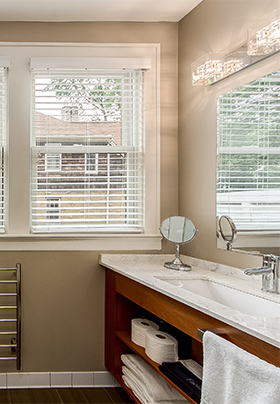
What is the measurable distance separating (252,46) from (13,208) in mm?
1966

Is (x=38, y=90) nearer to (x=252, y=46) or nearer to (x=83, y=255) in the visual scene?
(x=83, y=255)

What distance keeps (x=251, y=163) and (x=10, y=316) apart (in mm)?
2032

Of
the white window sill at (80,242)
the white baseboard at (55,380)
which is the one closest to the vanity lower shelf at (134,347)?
the white baseboard at (55,380)

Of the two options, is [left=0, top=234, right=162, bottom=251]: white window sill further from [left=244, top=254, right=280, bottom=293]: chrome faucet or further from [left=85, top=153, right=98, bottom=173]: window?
[left=244, top=254, right=280, bottom=293]: chrome faucet

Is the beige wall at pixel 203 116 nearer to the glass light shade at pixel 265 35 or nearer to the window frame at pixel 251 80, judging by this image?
the window frame at pixel 251 80

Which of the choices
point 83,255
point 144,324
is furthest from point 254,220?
point 83,255

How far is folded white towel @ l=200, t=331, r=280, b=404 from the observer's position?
1.42 m

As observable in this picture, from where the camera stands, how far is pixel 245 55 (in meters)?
2.60

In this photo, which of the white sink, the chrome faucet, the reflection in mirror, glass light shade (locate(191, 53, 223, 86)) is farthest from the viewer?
the reflection in mirror

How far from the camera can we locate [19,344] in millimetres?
3400

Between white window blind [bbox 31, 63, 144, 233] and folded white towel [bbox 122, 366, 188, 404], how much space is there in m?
1.01

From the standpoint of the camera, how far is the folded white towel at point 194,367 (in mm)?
2311

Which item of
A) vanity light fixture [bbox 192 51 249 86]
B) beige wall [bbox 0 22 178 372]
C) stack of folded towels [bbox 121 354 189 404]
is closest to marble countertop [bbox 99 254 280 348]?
beige wall [bbox 0 22 178 372]

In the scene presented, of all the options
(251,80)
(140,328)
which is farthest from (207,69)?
(140,328)
